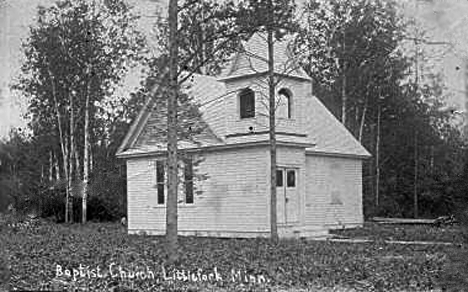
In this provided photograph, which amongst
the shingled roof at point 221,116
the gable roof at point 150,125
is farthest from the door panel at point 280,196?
the gable roof at point 150,125

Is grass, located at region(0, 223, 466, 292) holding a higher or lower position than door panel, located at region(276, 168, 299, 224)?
lower

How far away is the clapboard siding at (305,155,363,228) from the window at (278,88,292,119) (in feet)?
7.04

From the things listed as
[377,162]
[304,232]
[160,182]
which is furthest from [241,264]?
[377,162]

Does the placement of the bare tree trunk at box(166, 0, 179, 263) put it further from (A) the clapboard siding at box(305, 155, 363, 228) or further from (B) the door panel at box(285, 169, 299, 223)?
(A) the clapboard siding at box(305, 155, 363, 228)

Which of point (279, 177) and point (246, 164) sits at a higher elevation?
point (246, 164)

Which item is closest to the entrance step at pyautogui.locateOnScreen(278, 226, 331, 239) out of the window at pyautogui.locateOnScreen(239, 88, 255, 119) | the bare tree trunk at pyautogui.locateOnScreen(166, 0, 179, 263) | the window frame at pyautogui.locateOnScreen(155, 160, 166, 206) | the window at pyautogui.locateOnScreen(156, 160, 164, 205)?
the window at pyautogui.locateOnScreen(239, 88, 255, 119)

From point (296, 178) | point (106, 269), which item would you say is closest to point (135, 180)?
point (296, 178)

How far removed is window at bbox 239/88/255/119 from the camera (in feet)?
68.2

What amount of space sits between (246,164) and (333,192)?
4.63 meters

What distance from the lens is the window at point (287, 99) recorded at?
21.2 meters

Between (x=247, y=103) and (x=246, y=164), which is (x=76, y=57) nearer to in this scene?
(x=247, y=103)

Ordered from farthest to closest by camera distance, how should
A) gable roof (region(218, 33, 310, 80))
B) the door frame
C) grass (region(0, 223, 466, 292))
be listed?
the door frame, gable roof (region(218, 33, 310, 80)), grass (region(0, 223, 466, 292))

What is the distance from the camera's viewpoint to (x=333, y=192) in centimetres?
2403

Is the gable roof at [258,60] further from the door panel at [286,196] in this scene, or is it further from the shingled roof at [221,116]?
the door panel at [286,196]
